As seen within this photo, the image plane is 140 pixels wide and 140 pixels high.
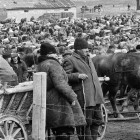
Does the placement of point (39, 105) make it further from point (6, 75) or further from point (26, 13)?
point (26, 13)

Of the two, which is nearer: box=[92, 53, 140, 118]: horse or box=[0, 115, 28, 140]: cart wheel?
box=[0, 115, 28, 140]: cart wheel

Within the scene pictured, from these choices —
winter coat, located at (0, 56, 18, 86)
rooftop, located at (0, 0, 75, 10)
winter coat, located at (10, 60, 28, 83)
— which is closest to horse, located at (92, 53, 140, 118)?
winter coat, located at (10, 60, 28, 83)

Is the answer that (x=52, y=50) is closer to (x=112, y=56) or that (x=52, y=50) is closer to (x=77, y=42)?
(x=77, y=42)

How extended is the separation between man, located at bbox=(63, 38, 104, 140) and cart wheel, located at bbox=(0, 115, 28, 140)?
1128 millimetres

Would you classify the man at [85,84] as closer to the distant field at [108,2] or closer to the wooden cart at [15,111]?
the wooden cart at [15,111]

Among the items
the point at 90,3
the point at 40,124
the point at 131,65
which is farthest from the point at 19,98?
the point at 90,3

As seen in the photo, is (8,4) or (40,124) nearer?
(40,124)

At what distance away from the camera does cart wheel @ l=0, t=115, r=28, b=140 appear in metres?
7.98

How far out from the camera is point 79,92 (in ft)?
29.5

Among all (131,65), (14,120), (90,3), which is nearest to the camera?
(14,120)

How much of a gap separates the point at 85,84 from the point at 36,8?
64565 millimetres

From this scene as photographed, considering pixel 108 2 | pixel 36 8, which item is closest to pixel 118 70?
pixel 36 8

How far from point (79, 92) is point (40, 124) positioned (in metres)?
1.66

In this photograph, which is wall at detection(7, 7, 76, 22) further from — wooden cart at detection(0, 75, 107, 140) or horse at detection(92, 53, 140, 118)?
wooden cart at detection(0, 75, 107, 140)
